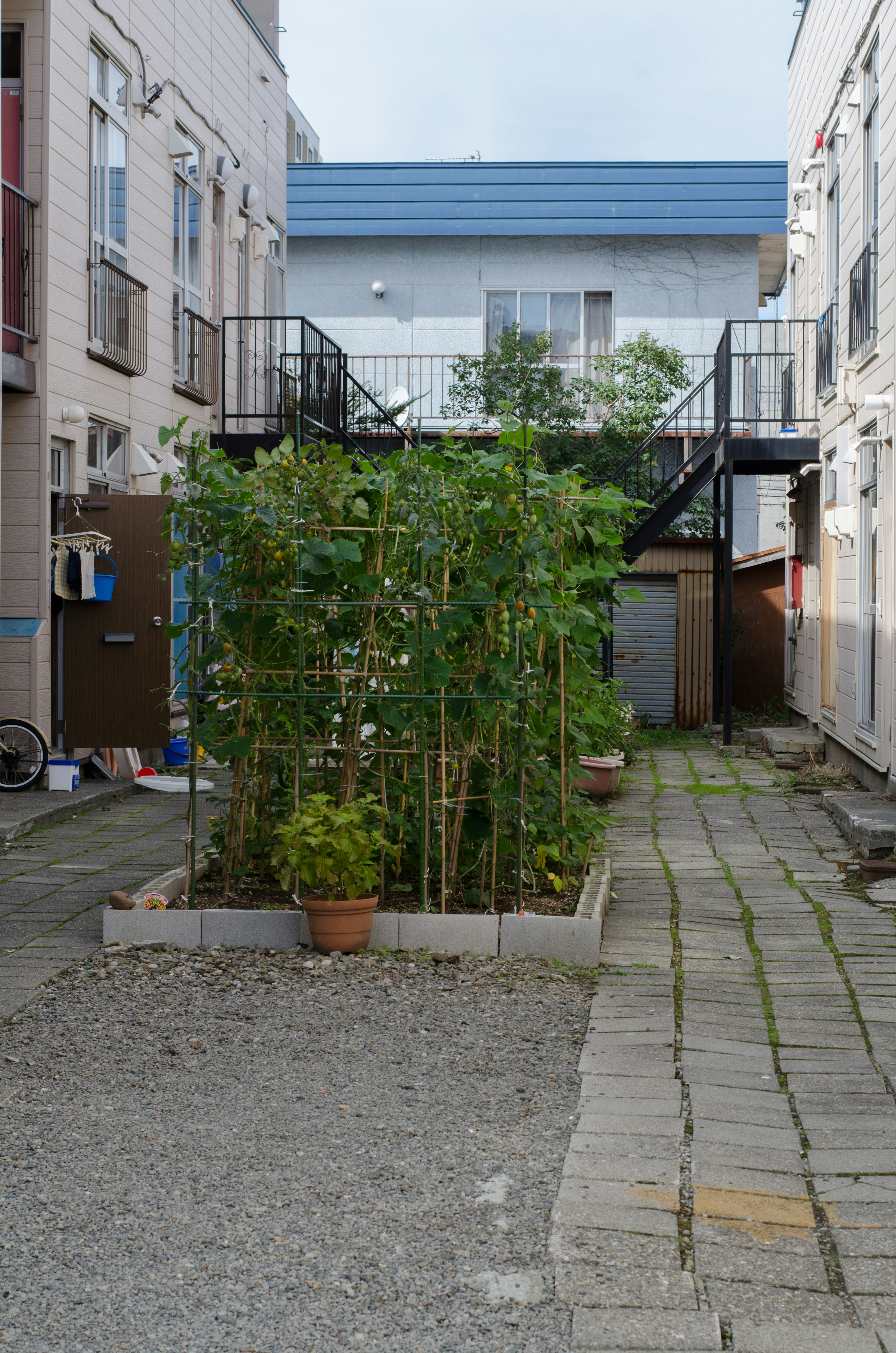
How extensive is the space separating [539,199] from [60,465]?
12.8 m

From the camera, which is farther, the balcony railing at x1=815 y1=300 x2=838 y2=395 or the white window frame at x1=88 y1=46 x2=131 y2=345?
the balcony railing at x1=815 y1=300 x2=838 y2=395

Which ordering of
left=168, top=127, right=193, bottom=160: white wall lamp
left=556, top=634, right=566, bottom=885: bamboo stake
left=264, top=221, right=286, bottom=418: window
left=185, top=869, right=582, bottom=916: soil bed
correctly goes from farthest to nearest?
left=264, top=221, right=286, bottom=418: window → left=168, top=127, right=193, bottom=160: white wall lamp → left=556, top=634, right=566, bottom=885: bamboo stake → left=185, top=869, right=582, bottom=916: soil bed

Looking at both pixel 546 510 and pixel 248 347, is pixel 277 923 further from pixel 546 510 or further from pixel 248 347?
pixel 248 347

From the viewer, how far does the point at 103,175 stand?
1018 cm

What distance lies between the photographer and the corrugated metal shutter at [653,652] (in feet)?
46.6

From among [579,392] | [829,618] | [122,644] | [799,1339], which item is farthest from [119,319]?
[579,392]

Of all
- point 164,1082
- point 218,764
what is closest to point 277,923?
point 218,764

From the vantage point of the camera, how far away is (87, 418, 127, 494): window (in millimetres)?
9992

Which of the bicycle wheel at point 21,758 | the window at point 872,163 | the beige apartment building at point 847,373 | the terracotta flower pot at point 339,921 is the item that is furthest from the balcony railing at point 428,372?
the terracotta flower pot at point 339,921

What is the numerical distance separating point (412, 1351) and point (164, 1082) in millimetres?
1488

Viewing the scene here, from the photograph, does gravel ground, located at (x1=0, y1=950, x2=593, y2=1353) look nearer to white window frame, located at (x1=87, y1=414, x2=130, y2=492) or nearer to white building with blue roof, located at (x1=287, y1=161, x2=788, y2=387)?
white window frame, located at (x1=87, y1=414, x2=130, y2=492)

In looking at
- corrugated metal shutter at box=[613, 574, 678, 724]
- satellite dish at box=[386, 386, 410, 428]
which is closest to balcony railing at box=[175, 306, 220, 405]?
satellite dish at box=[386, 386, 410, 428]

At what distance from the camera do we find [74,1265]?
2.61 metres

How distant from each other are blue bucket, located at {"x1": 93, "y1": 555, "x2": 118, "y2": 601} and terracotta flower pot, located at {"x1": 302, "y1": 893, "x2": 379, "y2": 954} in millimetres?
5161
